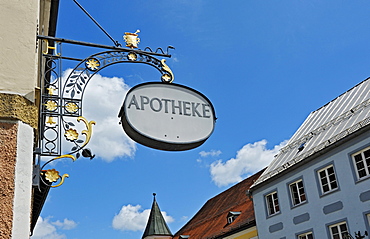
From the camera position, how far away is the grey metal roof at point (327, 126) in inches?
707

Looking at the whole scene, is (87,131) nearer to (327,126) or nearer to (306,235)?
(306,235)

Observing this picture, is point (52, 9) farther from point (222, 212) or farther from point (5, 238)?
point (222, 212)

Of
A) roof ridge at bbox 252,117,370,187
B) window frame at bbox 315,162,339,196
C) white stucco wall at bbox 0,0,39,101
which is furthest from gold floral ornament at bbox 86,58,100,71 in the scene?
window frame at bbox 315,162,339,196

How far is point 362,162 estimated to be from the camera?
1638cm

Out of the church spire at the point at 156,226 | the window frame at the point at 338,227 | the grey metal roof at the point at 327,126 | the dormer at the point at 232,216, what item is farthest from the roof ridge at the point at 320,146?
the church spire at the point at 156,226

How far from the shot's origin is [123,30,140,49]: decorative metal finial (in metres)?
4.11

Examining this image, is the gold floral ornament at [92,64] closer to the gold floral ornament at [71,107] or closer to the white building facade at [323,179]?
the gold floral ornament at [71,107]


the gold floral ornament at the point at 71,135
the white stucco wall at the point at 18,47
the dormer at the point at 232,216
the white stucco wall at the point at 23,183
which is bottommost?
the white stucco wall at the point at 23,183

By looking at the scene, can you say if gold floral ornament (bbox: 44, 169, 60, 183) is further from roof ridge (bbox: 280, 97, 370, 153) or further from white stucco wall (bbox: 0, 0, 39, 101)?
roof ridge (bbox: 280, 97, 370, 153)

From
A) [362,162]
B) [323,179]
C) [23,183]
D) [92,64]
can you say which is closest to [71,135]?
[23,183]

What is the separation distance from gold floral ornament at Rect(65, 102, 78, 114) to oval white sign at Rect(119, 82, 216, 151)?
450mm

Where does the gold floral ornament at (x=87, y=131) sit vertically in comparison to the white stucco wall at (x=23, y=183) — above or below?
above

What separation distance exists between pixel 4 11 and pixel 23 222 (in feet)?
5.58

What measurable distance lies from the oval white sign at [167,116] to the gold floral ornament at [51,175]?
2.11 feet
